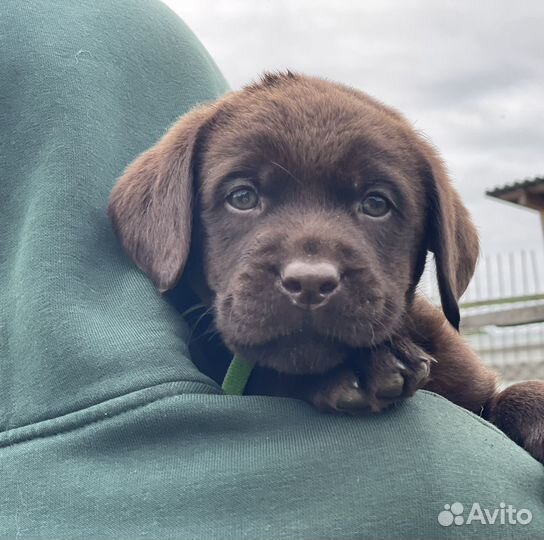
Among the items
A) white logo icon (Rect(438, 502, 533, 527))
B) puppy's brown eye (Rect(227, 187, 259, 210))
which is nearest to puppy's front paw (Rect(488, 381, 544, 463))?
white logo icon (Rect(438, 502, 533, 527))

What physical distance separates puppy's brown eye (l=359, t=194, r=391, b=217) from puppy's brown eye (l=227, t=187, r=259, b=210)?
0.29 meters

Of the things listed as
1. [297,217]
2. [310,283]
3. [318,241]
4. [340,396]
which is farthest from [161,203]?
[340,396]

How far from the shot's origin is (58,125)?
2.10 metres

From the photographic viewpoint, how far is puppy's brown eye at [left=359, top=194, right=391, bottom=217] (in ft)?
7.62

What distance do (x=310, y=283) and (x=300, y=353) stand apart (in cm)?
18

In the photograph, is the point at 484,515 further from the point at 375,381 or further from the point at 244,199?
the point at 244,199

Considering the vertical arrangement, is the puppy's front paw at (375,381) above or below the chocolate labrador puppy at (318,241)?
below

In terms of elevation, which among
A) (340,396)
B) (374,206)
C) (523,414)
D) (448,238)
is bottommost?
(523,414)

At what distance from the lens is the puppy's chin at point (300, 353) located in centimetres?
195

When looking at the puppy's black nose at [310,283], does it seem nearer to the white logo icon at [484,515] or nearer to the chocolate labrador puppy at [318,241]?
the chocolate labrador puppy at [318,241]

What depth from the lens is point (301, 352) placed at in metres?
1.96

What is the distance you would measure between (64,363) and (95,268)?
0.94ft

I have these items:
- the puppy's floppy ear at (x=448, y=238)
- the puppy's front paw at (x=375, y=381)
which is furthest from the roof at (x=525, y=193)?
the puppy's front paw at (x=375, y=381)

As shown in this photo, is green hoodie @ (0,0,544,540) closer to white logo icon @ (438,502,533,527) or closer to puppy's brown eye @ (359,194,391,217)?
white logo icon @ (438,502,533,527)
